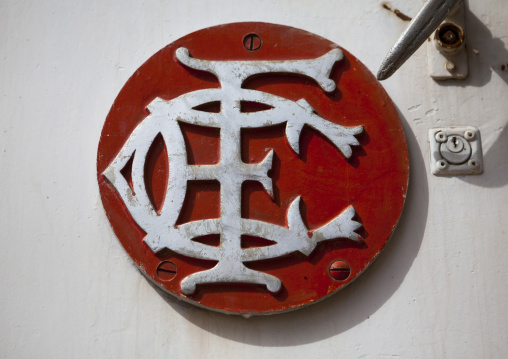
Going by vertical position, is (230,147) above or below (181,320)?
above


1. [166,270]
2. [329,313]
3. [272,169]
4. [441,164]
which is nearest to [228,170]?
[272,169]

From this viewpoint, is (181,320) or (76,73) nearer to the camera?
(181,320)

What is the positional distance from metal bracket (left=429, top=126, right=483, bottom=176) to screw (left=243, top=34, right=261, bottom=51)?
50 centimetres

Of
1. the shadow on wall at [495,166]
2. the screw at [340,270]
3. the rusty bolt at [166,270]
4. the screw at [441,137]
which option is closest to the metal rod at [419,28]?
Result: the screw at [441,137]

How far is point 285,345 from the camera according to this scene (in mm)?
1506

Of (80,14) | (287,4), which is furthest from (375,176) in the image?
(80,14)

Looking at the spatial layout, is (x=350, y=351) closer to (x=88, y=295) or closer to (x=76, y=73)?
(x=88, y=295)

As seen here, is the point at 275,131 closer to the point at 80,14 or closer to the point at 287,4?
the point at 287,4

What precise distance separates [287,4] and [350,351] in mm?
933

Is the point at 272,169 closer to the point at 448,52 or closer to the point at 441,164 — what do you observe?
the point at 441,164

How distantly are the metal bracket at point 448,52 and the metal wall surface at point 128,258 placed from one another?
0.03m

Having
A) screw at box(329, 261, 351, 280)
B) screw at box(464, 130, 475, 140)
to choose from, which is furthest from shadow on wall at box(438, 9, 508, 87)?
screw at box(329, 261, 351, 280)

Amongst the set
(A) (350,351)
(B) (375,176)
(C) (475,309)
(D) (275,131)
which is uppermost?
(D) (275,131)

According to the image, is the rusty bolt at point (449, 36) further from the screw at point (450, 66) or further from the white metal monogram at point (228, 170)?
the white metal monogram at point (228, 170)
